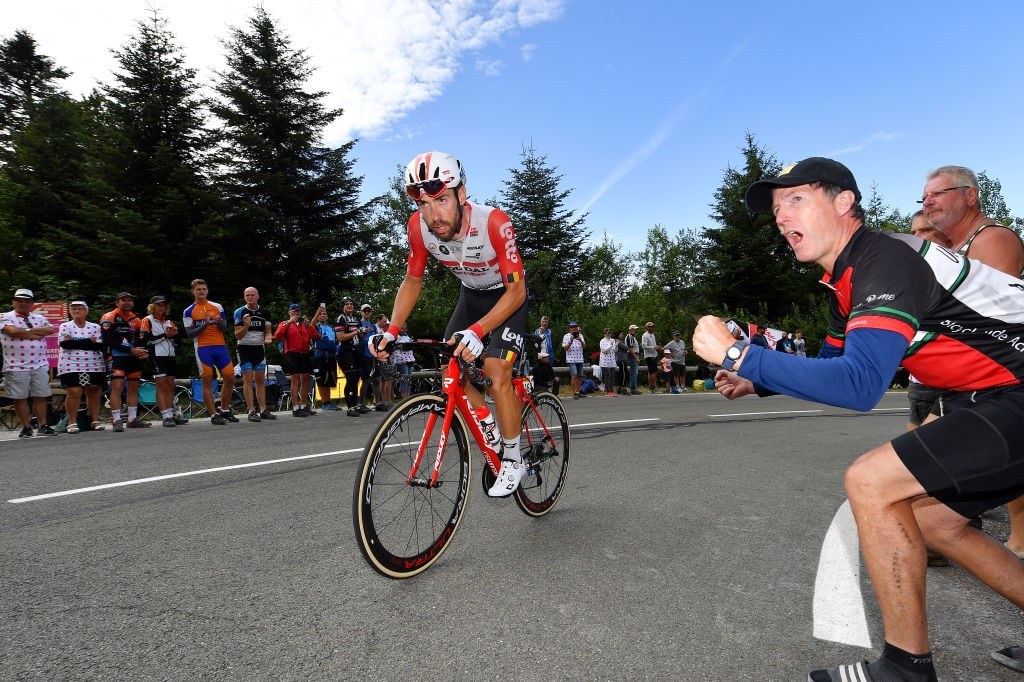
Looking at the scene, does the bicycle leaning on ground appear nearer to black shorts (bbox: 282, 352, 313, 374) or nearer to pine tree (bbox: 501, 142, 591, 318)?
black shorts (bbox: 282, 352, 313, 374)

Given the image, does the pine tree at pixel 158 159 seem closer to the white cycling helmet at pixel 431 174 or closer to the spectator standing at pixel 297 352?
the spectator standing at pixel 297 352

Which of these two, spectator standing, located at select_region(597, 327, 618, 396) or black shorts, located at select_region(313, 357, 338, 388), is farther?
spectator standing, located at select_region(597, 327, 618, 396)

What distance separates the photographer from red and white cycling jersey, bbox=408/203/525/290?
3.71m

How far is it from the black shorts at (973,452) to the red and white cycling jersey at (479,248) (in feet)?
7.96

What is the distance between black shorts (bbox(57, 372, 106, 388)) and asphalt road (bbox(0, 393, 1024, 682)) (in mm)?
4046

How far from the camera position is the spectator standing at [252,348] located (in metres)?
10.1

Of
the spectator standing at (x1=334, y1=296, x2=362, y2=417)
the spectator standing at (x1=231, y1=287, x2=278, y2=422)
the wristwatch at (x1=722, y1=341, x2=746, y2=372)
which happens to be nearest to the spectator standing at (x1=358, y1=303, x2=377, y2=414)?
the spectator standing at (x1=334, y1=296, x2=362, y2=417)

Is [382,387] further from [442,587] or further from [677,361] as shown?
[677,361]

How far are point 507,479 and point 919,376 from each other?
229 cm

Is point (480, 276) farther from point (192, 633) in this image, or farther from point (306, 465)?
point (306, 465)

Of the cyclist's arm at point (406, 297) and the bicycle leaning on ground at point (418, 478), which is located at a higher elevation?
the cyclist's arm at point (406, 297)

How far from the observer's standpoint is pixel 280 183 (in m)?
23.3

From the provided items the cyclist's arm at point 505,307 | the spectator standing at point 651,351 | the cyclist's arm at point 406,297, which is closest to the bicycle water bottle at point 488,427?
the cyclist's arm at point 505,307

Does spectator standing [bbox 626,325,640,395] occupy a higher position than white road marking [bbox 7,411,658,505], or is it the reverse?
spectator standing [bbox 626,325,640,395]
